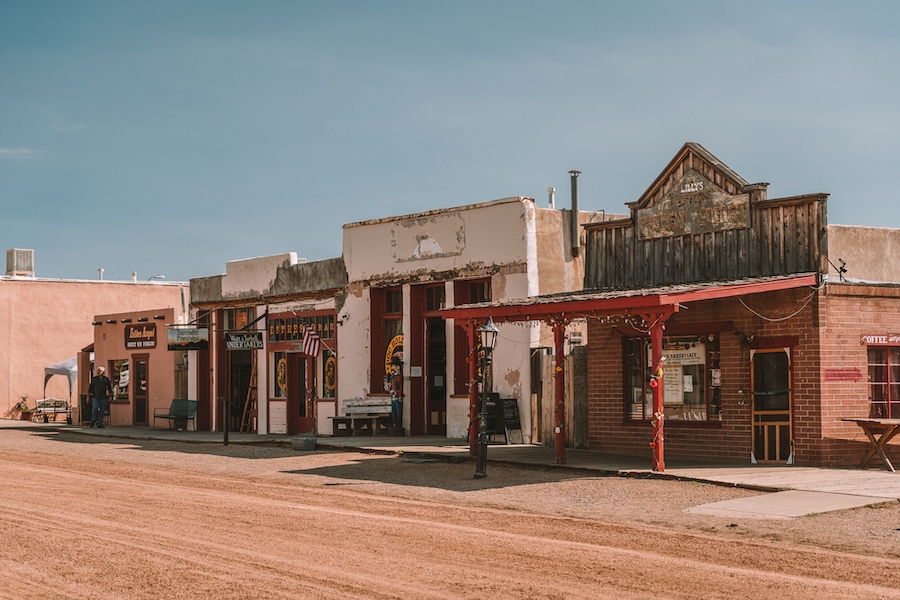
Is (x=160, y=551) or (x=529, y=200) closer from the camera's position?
(x=160, y=551)

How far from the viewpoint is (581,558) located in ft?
35.6

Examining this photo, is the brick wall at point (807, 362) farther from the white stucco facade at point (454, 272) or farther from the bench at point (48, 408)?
the bench at point (48, 408)

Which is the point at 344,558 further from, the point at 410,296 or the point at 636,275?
the point at 410,296

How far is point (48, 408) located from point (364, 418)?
835 inches

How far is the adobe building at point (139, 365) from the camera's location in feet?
113

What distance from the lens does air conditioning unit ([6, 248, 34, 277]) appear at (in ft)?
155

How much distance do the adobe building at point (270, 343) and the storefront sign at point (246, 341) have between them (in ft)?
0.09

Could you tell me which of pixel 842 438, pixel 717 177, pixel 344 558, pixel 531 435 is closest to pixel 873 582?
pixel 344 558

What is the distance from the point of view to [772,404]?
19125 mm

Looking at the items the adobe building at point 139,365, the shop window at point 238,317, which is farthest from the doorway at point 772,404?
the adobe building at point 139,365

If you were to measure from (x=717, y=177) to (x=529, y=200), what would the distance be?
5.30 meters

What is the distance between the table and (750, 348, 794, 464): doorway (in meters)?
1.39

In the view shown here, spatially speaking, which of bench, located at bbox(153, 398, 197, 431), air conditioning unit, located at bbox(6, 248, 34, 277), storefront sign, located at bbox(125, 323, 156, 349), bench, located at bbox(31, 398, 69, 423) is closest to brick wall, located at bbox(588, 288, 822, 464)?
bench, located at bbox(153, 398, 197, 431)

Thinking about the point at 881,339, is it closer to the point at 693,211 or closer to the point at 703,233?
the point at 703,233
